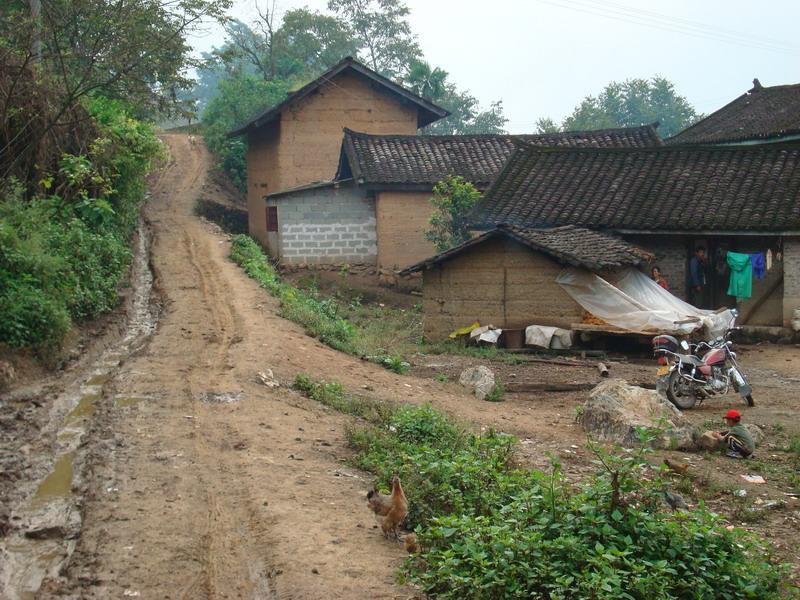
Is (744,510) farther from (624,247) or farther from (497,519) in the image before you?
(624,247)

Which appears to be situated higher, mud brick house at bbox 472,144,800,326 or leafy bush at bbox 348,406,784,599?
mud brick house at bbox 472,144,800,326

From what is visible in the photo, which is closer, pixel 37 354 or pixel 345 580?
pixel 345 580

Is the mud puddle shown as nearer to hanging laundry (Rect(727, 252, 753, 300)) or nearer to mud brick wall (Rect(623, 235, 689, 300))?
mud brick wall (Rect(623, 235, 689, 300))

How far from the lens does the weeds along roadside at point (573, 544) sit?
580 centimetres

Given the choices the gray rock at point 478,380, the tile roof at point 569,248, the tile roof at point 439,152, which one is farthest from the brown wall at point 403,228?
the gray rock at point 478,380

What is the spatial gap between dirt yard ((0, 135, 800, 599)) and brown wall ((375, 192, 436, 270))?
9437mm

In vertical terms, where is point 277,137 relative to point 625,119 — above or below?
below

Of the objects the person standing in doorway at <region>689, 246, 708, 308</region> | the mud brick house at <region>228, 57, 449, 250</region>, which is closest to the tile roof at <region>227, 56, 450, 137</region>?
the mud brick house at <region>228, 57, 449, 250</region>

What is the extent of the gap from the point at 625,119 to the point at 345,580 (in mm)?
61412

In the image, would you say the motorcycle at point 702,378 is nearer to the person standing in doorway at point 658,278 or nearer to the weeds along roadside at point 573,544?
the weeds along roadside at point 573,544

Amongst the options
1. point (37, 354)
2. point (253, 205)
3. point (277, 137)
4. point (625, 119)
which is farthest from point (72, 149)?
point (625, 119)

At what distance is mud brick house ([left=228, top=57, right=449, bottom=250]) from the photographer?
29.7 metres

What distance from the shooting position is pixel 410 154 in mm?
27375

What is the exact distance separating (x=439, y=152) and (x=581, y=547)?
2250cm
